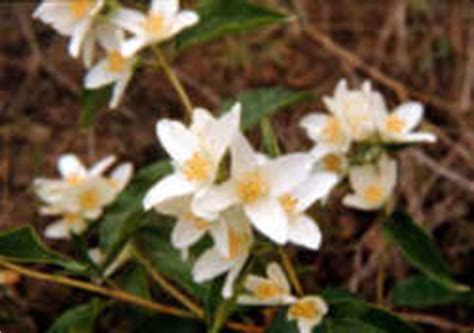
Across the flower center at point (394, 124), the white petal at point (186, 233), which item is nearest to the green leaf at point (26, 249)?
the white petal at point (186, 233)

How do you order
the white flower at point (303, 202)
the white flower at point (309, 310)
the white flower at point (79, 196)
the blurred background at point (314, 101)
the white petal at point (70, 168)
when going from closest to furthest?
the white flower at point (303, 202), the white flower at point (309, 310), the white flower at point (79, 196), the white petal at point (70, 168), the blurred background at point (314, 101)

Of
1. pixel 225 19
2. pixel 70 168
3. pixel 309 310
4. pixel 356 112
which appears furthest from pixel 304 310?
pixel 70 168

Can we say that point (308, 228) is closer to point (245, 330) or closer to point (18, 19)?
point (245, 330)

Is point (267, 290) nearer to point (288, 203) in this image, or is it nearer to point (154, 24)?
point (288, 203)

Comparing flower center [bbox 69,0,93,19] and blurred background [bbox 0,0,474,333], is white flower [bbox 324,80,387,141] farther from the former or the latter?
blurred background [bbox 0,0,474,333]

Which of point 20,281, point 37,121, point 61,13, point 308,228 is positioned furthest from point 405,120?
point 37,121

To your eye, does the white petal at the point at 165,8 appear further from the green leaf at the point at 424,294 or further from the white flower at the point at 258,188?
the green leaf at the point at 424,294
